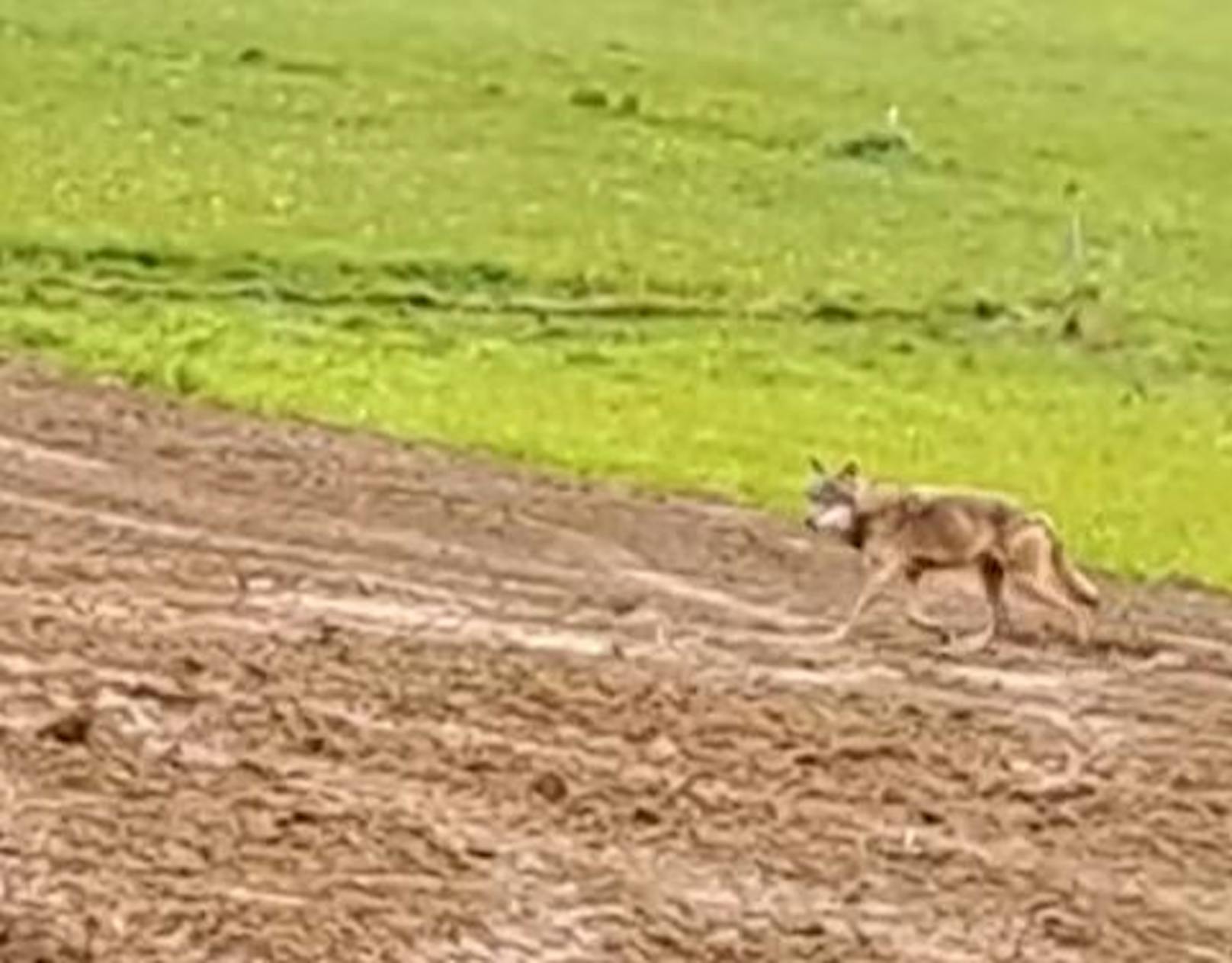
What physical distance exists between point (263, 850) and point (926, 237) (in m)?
21.9

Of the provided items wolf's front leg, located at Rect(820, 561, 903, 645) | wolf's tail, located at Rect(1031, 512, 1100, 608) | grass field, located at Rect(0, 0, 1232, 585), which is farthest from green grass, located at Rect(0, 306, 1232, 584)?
wolf's front leg, located at Rect(820, 561, 903, 645)

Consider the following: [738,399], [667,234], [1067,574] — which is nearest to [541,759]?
[1067,574]

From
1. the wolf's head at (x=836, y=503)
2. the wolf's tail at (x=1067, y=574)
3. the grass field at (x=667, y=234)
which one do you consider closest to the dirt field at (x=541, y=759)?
the wolf's tail at (x=1067, y=574)

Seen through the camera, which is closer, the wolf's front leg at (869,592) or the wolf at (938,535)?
the wolf at (938,535)

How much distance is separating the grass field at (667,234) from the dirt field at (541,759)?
5.28 m

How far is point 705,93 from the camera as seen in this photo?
4028cm

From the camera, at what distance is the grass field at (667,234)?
26938 millimetres

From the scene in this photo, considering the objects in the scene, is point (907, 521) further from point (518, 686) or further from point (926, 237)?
point (926, 237)

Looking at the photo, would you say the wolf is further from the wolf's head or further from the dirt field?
the dirt field

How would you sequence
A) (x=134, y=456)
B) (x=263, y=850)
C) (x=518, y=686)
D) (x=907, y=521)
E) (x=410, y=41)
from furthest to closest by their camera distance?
(x=410, y=41), (x=134, y=456), (x=907, y=521), (x=518, y=686), (x=263, y=850)

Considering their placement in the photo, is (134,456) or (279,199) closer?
(134,456)

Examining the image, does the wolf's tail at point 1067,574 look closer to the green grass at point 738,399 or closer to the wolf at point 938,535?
the wolf at point 938,535

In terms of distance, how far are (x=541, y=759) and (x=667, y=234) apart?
62.4 feet

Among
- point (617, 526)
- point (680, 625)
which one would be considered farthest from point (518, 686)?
point (617, 526)
